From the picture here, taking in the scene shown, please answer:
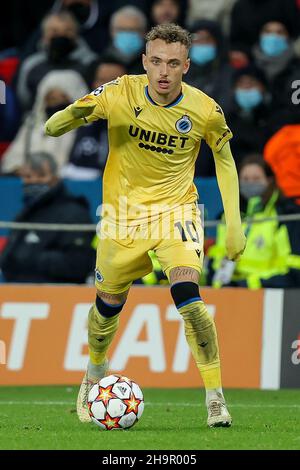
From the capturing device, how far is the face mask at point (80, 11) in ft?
59.8

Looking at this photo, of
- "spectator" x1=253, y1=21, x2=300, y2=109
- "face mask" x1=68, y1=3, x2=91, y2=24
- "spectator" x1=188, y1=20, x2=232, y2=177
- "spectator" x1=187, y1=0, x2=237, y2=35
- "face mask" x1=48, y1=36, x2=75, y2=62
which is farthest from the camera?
"face mask" x1=68, y1=3, x2=91, y2=24

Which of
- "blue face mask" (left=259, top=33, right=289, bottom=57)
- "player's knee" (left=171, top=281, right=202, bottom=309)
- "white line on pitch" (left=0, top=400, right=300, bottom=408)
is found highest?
"blue face mask" (left=259, top=33, right=289, bottom=57)

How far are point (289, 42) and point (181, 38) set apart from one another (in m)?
7.33

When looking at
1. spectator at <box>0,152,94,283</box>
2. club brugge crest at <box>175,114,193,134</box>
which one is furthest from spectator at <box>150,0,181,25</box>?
club brugge crest at <box>175,114,193,134</box>

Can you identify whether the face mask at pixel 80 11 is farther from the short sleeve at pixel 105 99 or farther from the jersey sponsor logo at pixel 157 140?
the jersey sponsor logo at pixel 157 140

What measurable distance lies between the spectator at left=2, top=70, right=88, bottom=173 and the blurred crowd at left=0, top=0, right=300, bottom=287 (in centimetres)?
1

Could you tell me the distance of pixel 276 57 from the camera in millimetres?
16641

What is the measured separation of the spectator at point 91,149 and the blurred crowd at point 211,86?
0.01 m

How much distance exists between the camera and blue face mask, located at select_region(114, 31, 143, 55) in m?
17.2

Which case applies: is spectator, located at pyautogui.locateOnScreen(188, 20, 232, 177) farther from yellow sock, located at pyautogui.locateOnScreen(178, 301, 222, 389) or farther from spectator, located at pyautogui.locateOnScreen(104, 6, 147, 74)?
yellow sock, located at pyautogui.locateOnScreen(178, 301, 222, 389)

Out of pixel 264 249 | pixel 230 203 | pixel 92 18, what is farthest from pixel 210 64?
pixel 230 203

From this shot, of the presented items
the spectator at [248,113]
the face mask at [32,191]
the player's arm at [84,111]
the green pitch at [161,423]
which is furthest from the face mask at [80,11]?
the player's arm at [84,111]

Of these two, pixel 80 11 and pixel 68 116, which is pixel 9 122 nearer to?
pixel 80 11

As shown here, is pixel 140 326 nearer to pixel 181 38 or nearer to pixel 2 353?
pixel 2 353
